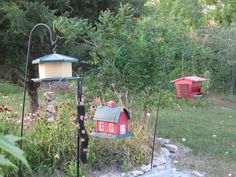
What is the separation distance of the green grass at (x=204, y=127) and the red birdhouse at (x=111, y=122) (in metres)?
2.18

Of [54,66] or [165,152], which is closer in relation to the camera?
[54,66]

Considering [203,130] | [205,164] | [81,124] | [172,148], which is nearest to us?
[81,124]

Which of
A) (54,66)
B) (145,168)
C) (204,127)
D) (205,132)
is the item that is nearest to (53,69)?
(54,66)

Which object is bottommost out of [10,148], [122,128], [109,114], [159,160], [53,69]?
[159,160]

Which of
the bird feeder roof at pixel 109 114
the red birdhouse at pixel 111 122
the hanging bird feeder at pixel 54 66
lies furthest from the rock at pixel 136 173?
the hanging bird feeder at pixel 54 66

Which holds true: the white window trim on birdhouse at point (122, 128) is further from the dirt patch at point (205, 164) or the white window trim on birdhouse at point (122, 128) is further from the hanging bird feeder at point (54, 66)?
the dirt patch at point (205, 164)

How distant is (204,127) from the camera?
809 cm

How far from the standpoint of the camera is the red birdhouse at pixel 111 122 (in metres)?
4.00

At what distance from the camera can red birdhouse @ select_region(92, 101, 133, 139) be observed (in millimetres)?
4004

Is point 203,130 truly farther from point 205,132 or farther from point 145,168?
point 145,168

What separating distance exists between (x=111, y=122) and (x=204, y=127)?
4.44 m

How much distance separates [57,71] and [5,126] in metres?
1.42

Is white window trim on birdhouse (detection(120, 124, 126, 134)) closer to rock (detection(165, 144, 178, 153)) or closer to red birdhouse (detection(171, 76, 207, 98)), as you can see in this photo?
red birdhouse (detection(171, 76, 207, 98))

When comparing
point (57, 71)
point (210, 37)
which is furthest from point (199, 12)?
point (57, 71)
